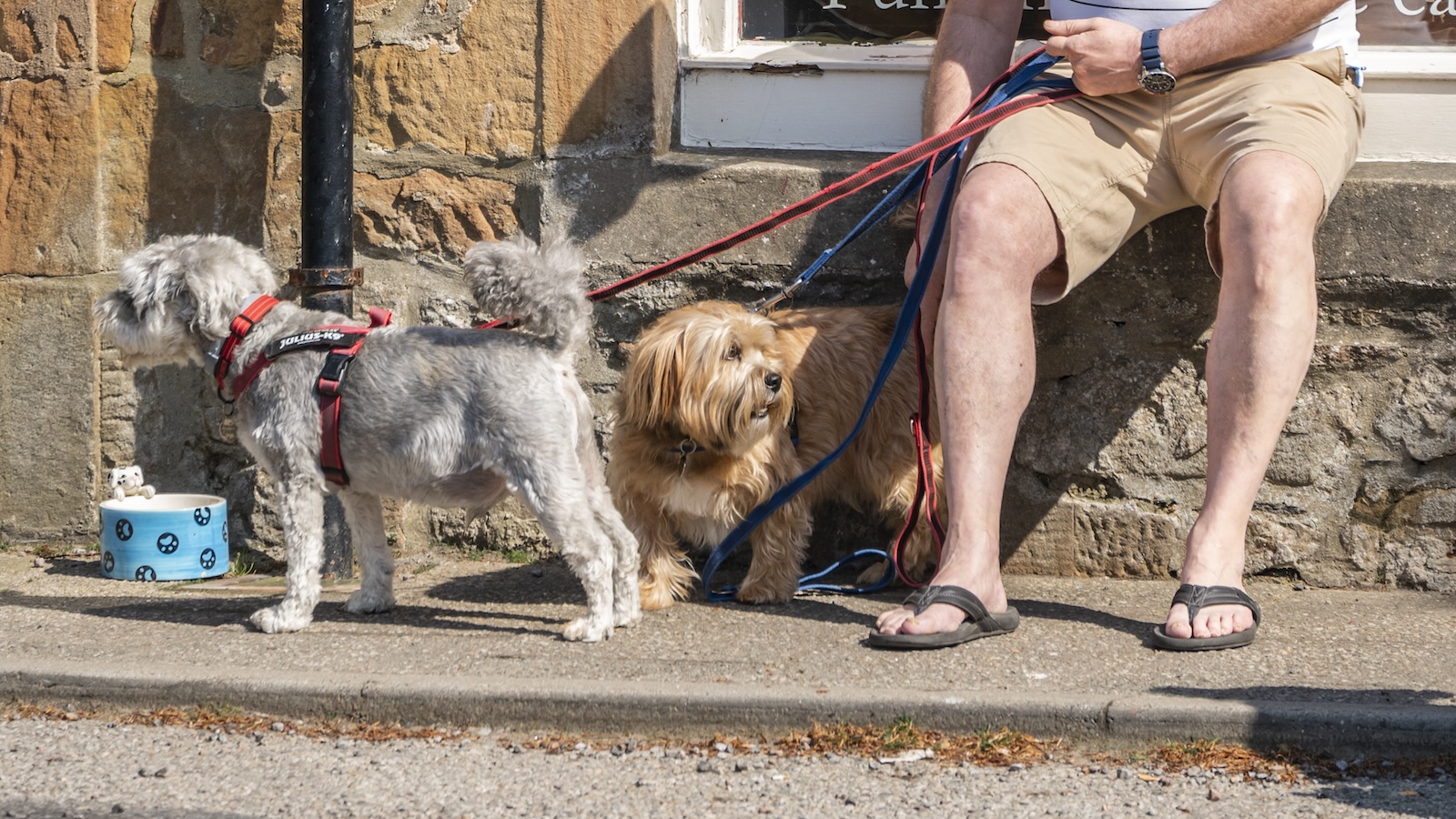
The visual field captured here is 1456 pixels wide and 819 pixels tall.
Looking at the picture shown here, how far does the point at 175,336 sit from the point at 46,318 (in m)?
1.20

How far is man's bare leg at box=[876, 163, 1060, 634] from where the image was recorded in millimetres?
3400

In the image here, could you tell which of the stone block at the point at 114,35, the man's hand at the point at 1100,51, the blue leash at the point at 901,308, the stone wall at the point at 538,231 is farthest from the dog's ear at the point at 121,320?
the man's hand at the point at 1100,51

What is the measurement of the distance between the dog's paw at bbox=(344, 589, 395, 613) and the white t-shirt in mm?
2488

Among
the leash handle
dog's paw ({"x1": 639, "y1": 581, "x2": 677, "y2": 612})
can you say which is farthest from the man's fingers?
dog's paw ({"x1": 639, "y1": 581, "x2": 677, "y2": 612})

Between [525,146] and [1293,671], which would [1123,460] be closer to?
[1293,671]

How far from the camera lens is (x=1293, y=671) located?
122 inches

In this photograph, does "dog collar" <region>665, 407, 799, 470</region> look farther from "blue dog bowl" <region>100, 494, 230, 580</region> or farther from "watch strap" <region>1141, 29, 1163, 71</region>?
"blue dog bowl" <region>100, 494, 230, 580</region>

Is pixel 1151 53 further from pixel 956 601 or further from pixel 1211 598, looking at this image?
pixel 956 601

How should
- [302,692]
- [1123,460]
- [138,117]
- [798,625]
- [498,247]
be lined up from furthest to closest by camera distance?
[138,117], [1123,460], [798,625], [498,247], [302,692]

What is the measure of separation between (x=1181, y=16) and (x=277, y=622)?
2864 millimetres

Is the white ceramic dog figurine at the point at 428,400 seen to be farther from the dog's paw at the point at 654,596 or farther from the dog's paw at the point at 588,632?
the dog's paw at the point at 654,596

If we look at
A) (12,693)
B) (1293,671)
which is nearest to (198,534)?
(12,693)

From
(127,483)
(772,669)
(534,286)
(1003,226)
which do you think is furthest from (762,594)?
(127,483)

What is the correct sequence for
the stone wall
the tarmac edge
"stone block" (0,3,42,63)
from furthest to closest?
1. "stone block" (0,3,42,63)
2. the stone wall
3. the tarmac edge
